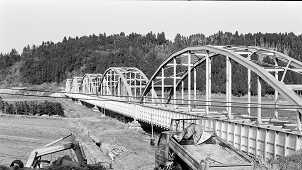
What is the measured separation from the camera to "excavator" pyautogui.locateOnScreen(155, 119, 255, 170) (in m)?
16.5

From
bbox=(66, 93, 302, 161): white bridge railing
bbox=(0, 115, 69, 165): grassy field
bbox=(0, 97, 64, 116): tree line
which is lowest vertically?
bbox=(0, 115, 69, 165): grassy field

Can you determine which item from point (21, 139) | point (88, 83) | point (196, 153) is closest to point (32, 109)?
point (88, 83)

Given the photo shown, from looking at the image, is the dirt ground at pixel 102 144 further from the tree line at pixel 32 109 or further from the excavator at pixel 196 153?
the tree line at pixel 32 109

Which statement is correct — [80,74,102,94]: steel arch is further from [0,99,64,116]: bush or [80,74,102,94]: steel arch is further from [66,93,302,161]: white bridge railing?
[66,93,302,161]: white bridge railing

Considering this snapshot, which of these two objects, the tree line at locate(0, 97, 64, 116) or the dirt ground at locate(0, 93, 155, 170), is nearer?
the dirt ground at locate(0, 93, 155, 170)

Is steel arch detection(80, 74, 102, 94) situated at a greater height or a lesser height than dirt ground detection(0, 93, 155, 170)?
greater

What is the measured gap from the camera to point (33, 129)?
2501 inches

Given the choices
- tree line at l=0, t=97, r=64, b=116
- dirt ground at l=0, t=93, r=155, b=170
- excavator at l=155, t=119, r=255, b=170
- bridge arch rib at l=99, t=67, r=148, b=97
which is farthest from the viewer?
tree line at l=0, t=97, r=64, b=116

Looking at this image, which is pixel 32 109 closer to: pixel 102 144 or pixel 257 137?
pixel 102 144

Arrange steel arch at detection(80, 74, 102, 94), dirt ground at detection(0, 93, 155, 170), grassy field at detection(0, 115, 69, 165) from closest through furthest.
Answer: dirt ground at detection(0, 93, 155, 170) → grassy field at detection(0, 115, 69, 165) → steel arch at detection(80, 74, 102, 94)

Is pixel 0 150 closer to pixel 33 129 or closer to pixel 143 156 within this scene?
pixel 143 156

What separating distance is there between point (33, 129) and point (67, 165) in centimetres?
4905

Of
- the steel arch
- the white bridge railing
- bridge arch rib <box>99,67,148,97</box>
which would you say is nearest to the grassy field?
the white bridge railing

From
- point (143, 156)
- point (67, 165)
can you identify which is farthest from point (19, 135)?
point (67, 165)
